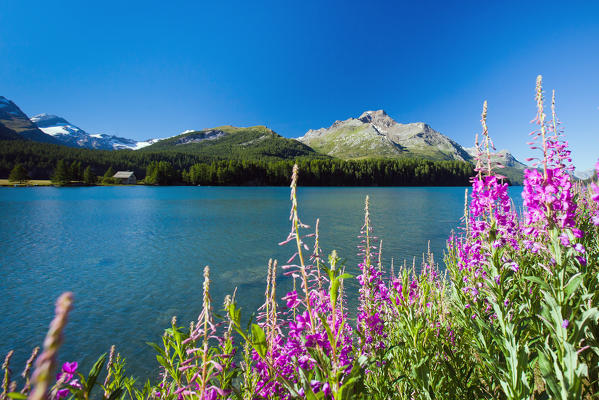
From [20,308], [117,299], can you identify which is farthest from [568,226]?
[20,308]

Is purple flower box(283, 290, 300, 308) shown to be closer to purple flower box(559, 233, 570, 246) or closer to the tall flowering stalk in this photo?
the tall flowering stalk

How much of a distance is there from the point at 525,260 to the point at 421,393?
3.68 meters

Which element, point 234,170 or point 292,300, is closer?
point 292,300

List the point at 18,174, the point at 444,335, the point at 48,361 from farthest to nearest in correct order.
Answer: the point at 18,174, the point at 444,335, the point at 48,361

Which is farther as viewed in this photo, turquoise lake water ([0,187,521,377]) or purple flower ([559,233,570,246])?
turquoise lake water ([0,187,521,377])

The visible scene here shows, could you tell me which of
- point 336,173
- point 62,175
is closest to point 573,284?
point 336,173

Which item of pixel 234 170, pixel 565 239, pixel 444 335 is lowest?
pixel 444 335

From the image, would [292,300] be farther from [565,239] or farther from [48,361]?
[565,239]

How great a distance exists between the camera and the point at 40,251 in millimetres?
23281

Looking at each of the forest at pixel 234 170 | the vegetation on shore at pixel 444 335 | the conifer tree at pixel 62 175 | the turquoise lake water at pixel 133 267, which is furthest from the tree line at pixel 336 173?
the vegetation on shore at pixel 444 335

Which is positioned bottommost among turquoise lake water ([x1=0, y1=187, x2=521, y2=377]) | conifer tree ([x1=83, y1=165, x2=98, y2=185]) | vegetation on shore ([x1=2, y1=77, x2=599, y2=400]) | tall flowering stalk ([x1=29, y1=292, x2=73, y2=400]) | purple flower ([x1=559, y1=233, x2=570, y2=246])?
turquoise lake water ([x1=0, y1=187, x2=521, y2=377])

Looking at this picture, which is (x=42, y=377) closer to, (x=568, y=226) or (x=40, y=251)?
(x=568, y=226)

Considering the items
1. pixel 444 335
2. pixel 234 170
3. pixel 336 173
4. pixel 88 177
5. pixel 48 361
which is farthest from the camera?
pixel 336 173

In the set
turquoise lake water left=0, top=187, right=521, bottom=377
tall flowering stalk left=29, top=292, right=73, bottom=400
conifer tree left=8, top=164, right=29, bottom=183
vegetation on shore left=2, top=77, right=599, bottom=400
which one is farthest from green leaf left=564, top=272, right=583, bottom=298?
conifer tree left=8, top=164, right=29, bottom=183
